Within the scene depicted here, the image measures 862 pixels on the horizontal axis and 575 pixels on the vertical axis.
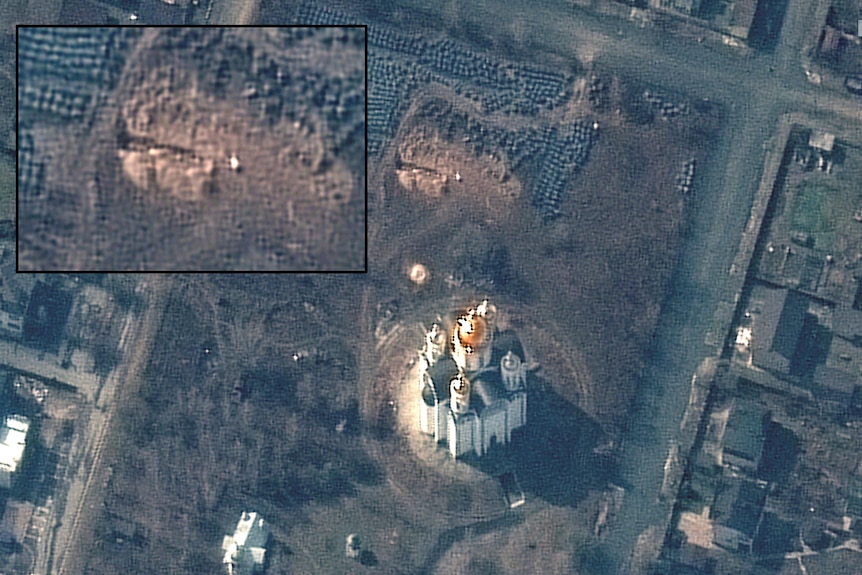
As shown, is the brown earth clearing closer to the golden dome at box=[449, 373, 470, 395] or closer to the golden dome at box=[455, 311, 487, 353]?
the golden dome at box=[455, 311, 487, 353]

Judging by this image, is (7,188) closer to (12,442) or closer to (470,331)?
(12,442)

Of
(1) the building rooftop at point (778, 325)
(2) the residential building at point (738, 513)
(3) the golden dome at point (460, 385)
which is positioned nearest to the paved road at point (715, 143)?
(1) the building rooftop at point (778, 325)

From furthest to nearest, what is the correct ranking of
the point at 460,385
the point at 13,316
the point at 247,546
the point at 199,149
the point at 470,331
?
the point at 13,316 < the point at 247,546 < the point at 470,331 < the point at 460,385 < the point at 199,149

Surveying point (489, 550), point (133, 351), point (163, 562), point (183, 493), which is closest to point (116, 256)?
point (133, 351)

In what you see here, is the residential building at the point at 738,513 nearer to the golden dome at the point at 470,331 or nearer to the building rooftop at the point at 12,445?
the golden dome at the point at 470,331

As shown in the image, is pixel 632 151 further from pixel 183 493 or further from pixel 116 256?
pixel 183 493

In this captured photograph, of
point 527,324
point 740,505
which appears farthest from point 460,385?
point 740,505
